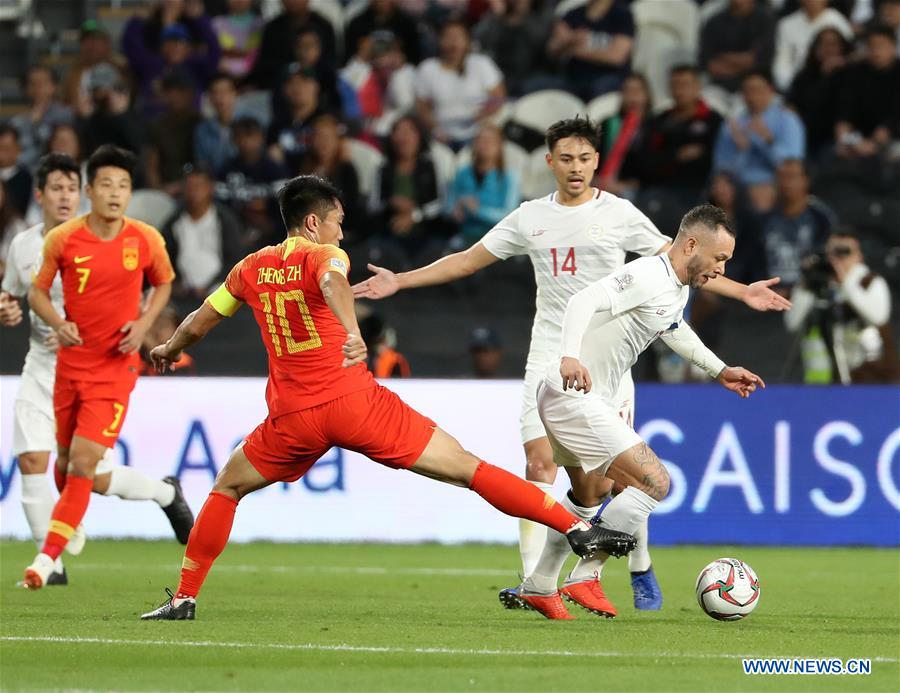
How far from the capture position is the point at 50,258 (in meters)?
9.49

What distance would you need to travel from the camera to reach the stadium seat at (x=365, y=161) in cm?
1720

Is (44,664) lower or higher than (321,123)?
lower

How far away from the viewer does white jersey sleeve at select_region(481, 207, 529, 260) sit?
29.0 feet

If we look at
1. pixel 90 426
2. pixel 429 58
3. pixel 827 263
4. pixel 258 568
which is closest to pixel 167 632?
pixel 90 426

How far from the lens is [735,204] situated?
15758mm

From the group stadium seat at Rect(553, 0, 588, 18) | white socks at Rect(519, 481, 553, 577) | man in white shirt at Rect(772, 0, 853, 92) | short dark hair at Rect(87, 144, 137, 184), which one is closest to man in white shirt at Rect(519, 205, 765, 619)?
white socks at Rect(519, 481, 553, 577)

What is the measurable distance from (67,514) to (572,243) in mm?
3174

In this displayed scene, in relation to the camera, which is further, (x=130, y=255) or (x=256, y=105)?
(x=256, y=105)

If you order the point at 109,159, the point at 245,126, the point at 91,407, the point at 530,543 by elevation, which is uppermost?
the point at 245,126

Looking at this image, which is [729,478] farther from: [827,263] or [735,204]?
[735,204]

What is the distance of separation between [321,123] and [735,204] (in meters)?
4.29

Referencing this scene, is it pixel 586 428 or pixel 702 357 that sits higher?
pixel 702 357

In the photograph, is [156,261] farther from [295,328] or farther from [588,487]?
[588,487]

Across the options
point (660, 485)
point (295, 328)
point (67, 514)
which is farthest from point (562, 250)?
point (67, 514)
